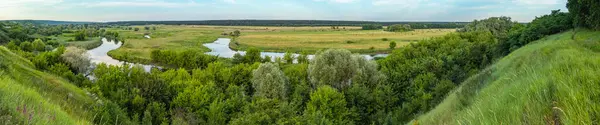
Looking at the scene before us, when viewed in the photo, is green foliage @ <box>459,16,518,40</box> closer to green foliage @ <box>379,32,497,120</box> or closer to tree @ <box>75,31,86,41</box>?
green foliage @ <box>379,32,497,120</box>

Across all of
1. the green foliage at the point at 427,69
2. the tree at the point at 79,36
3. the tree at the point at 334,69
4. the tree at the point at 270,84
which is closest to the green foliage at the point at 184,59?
the green foliage at the point at 427,69

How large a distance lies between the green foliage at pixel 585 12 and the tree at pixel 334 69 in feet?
69.0

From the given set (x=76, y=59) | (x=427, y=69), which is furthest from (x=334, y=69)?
(x=76, y=59)

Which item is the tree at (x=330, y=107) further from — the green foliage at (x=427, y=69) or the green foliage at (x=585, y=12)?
the green foliage at (x=585, y=12)

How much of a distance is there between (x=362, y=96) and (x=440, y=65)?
14.5m

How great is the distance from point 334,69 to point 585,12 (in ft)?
79.8

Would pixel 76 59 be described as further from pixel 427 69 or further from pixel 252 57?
pixel 427 69

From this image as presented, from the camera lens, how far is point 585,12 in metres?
35.5

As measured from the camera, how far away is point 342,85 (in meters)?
37.5

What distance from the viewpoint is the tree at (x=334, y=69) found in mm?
36125

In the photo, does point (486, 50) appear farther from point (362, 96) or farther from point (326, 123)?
point (326, 123)

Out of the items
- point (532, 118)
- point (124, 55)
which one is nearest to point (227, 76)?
point (532, 118)

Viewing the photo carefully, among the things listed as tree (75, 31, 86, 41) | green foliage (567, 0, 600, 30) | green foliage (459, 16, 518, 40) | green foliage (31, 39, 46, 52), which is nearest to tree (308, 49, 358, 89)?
green foliage (567, 0, 600, 30)

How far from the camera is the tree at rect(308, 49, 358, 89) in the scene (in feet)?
A: 119
